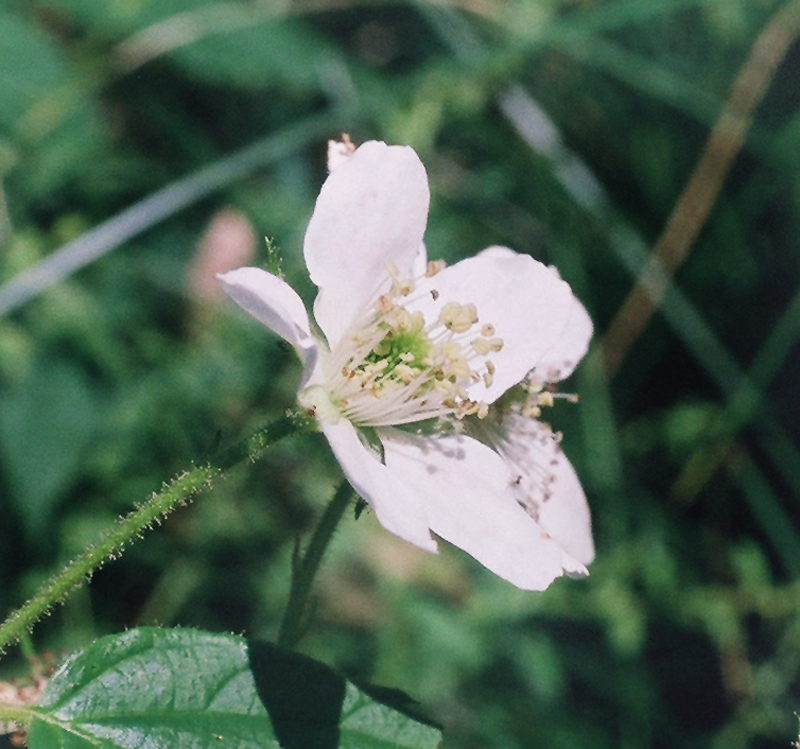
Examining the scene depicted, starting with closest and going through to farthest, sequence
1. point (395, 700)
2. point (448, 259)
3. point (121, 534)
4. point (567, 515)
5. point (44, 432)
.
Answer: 1. point (121, 534)
2. point (395, 700)
3. point (567, 515)
4. point (44, 432)
5. point (448, 259)

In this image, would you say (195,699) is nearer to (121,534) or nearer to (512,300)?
(121,534)

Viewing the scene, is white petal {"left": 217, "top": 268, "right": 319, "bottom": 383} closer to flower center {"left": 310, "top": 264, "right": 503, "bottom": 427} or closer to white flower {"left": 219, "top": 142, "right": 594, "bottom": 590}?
white flower {"left": 219, "top": 142, "right": 594, "bottom": 590}

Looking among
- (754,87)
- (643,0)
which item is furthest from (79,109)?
(754,87)

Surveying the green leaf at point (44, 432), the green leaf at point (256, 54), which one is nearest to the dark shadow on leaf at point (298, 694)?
the green leaf at point (44, 432)

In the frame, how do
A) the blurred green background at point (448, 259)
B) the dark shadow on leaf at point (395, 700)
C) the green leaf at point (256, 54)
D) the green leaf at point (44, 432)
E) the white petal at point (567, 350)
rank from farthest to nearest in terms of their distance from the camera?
the green leaf at point (256, 54) < the blurred green background at point (448, 259) < the green leaf at point (44, 432) < the white petal at point (567, 350) < the dark shadow on leaf at point (395, 700)

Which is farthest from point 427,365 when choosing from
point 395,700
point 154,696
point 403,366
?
point 154,696

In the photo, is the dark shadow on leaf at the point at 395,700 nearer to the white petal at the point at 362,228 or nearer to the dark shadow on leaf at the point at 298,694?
the dark shadow on leaf at the point at 298,694

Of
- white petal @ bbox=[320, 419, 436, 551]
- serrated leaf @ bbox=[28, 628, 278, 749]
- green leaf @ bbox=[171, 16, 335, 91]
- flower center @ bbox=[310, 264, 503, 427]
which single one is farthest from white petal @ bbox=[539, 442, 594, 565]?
green leaf @ bbox=[171, 16, 335, 91]
